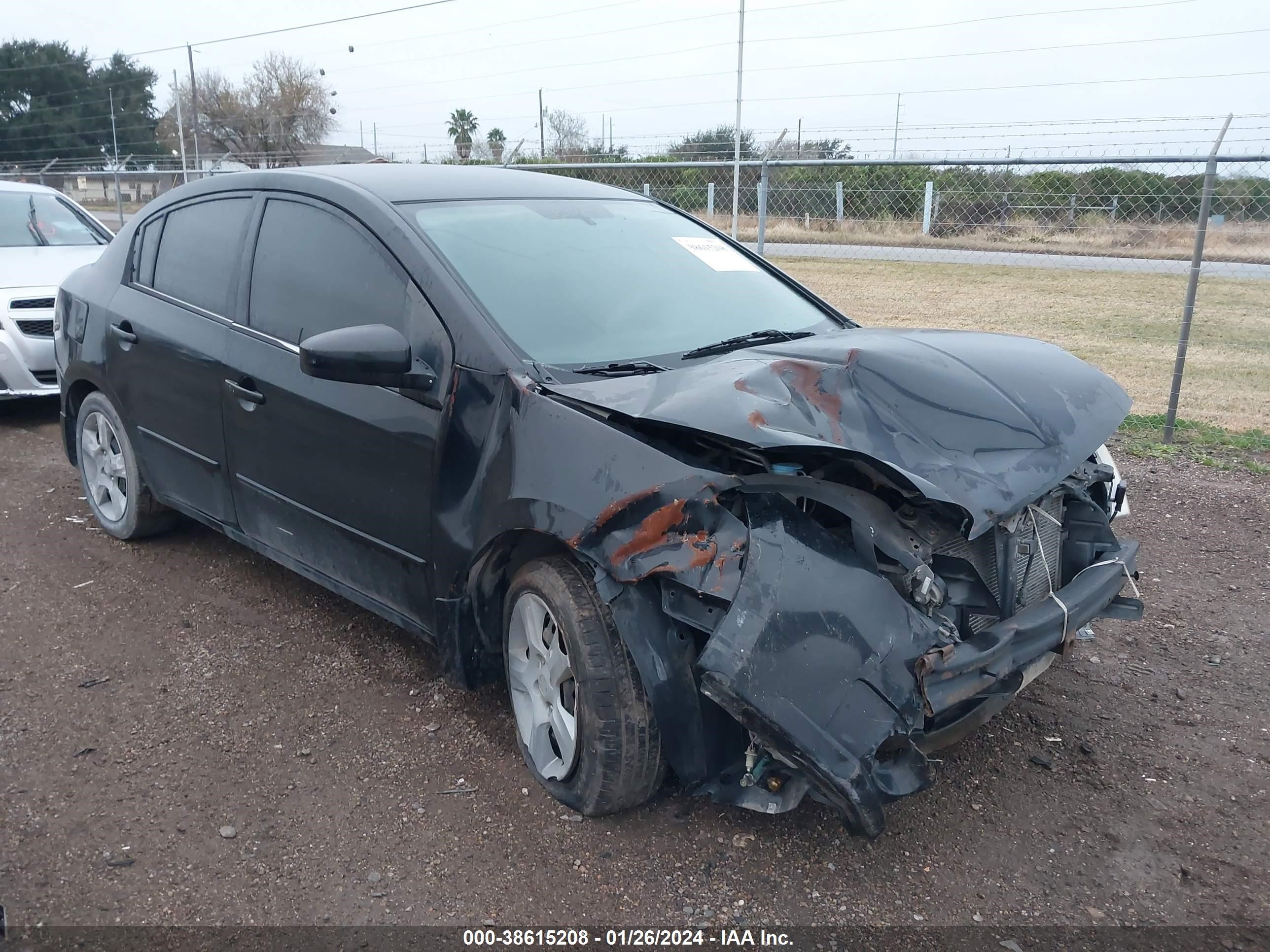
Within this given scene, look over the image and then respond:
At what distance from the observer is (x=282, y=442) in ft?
11.6

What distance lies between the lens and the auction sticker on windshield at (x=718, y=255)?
3885 millimetres

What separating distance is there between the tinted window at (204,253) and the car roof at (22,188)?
17.3 feet

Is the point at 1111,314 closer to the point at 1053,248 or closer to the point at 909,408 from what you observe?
the point at 1053,248

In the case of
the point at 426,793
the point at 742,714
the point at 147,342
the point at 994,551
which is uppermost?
the point at 147,342

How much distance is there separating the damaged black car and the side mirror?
0.01 metres

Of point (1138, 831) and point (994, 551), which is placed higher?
point (994, 551)

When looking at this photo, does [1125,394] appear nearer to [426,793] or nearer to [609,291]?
[609,291]

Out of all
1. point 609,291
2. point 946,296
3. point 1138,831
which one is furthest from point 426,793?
point 946,296

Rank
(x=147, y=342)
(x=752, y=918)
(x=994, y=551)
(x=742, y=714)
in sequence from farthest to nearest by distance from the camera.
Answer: (x=147, y=342), (x=994, y=551), (x=752, y=918), (x=742, y=714)

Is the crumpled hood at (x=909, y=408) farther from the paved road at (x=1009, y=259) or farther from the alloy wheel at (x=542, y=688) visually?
the paved road at (x=1009, y=259)

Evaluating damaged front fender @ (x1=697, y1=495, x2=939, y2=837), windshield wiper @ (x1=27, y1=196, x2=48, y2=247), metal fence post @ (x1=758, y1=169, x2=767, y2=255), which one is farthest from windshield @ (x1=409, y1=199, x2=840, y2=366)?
windshield wiper @ (x1=27, y1=196, x2=48, y2=247)

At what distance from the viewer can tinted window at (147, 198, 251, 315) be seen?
387 cm

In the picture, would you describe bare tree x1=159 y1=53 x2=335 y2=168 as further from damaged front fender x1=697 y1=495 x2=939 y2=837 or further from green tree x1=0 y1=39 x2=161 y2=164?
damaged front fender x1=697 y1=495 x2=939 y2=837

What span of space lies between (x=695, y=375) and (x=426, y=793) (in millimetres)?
1469
